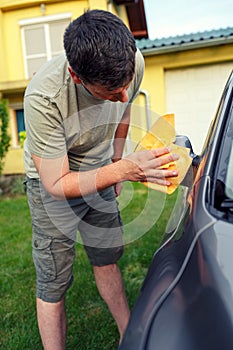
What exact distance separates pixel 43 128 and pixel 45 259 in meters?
0.66

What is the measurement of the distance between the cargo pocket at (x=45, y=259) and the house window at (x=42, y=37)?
790 cm

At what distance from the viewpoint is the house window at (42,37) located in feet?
29.9

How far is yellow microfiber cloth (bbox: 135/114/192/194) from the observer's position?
132 centimetres

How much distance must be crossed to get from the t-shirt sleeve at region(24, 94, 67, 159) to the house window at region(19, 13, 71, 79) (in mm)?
7936

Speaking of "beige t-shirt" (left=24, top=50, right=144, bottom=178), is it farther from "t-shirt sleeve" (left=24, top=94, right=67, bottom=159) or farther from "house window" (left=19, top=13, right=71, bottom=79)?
"house window" (left=19, top=13, right=71, bottom=79)

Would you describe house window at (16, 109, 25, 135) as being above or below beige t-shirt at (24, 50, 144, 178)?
above

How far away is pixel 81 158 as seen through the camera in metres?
1.96

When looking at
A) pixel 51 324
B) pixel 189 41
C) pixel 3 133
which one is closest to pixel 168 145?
pixel 51 324

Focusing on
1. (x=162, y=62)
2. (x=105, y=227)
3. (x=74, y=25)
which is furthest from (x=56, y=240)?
(x=162, y=62)

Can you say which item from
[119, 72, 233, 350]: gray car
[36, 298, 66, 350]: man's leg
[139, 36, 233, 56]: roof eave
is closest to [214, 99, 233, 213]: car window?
[119, 72, 233, 350]: gray car

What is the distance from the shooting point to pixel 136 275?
10.3ft

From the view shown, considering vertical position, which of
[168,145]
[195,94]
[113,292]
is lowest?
[113,292]

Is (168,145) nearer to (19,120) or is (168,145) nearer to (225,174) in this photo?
(225,174)

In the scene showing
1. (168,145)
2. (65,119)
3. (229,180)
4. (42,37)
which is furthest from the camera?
(42,37)
